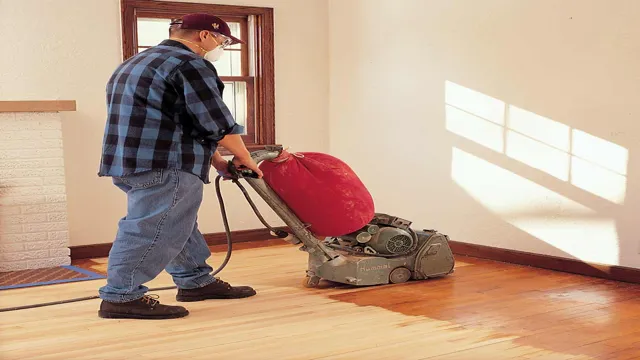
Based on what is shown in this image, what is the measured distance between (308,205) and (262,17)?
2.51 meters

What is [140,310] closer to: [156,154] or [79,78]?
[156,154]

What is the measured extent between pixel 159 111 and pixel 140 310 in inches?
34.8

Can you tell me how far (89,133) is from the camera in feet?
19.3

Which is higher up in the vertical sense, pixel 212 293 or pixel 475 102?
pixel 475 102

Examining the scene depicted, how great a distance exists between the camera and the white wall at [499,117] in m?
4.74

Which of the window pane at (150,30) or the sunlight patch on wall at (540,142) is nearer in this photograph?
the sunlight patch on wall at (540,142)

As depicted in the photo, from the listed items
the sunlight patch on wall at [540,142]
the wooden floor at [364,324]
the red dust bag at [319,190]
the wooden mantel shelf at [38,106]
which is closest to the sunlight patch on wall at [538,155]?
the sunlight patch on wall at [540,142]

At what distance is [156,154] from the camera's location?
380 cm

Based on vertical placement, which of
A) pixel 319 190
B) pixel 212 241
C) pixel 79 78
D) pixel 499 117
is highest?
pixel 79 78

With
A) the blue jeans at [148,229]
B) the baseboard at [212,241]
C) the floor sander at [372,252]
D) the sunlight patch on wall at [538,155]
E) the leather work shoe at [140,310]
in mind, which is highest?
the sunlight patch on wall at [538,155]

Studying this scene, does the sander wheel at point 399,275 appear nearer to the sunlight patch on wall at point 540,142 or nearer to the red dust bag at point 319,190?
the red dust bag at point 319,190

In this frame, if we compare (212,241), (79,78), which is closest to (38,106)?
(79,78)

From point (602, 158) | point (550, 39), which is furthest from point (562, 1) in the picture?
point (602, 158)

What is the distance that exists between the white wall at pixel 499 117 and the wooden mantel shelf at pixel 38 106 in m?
2.17
